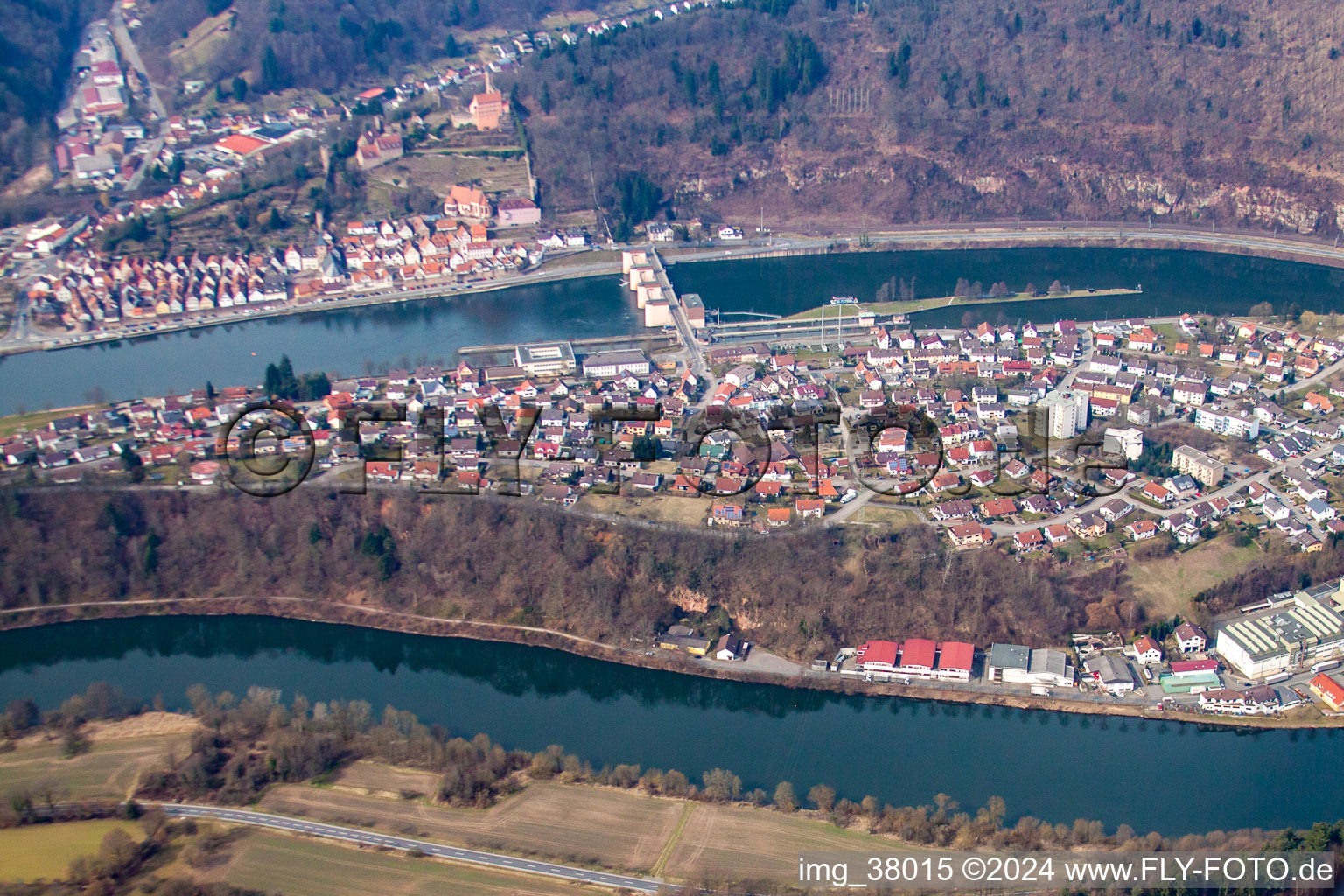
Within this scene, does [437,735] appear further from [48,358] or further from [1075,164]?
[1075,164]

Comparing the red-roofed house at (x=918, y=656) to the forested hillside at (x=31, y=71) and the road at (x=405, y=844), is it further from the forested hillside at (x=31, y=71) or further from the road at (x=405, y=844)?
the forested hillside at (x=31, y=71)

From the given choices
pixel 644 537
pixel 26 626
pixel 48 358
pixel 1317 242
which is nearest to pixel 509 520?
pixel 644 537

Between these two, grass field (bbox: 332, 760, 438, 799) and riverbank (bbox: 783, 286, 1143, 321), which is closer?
grass field (bbox: 332, 760, 438, 799)

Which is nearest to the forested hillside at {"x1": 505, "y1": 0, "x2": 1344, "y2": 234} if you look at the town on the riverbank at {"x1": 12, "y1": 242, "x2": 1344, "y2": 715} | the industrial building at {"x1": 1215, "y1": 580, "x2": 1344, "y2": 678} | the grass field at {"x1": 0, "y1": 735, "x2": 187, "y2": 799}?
the town on the riverbank at {"x1": 12, "y1": 242, "x2": 1344, "y2": 715}

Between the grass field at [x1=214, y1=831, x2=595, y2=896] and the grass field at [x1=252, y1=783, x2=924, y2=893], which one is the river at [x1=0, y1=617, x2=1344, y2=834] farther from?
the grass field at [x1=214, y1=831, x2=595, y2=896]

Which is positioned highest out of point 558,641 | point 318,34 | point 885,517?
point 318,34

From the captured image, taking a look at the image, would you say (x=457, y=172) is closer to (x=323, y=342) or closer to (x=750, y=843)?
(x=323, y=342)

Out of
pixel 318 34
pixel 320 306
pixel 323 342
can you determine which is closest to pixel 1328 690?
pixel 323 342
